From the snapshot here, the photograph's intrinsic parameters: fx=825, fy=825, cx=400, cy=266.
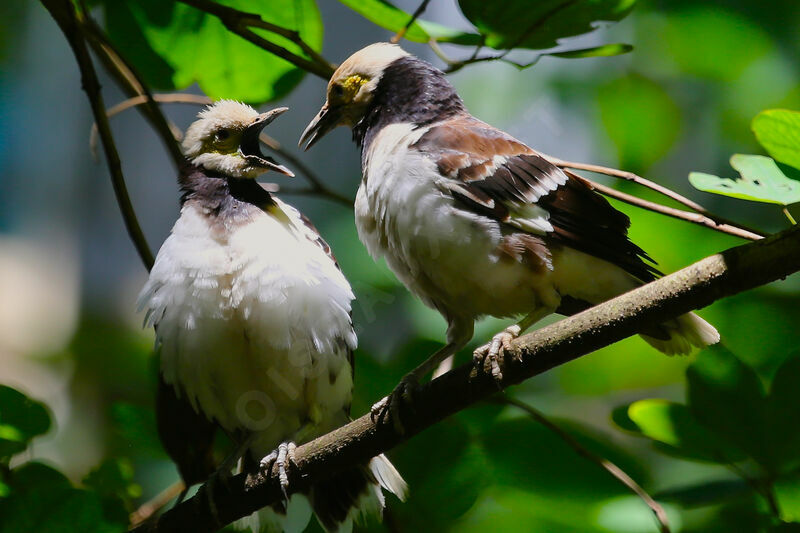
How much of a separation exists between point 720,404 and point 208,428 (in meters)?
1.43

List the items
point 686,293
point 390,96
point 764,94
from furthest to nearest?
1. point 764,94
2. point 390,96
3. point 686,293

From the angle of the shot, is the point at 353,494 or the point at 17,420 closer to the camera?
the point at 17,420

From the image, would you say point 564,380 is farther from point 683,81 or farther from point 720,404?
point 683,81

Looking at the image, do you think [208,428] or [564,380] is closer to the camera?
[208,428]

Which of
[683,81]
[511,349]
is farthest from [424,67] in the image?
[683,81]

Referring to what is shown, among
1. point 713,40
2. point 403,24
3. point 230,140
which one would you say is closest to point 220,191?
point 230,140

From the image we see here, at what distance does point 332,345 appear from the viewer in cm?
227

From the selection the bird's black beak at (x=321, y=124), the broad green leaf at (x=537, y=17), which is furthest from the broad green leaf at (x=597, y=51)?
the bird's black beak at (x=321, y=124)

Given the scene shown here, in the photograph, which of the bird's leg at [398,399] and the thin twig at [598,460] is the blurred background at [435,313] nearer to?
the thin twig at [598,460]

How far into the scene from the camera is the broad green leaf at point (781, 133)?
5.65 feet

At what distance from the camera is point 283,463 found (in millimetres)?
2059

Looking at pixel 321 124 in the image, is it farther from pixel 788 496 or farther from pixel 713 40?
pixel 713 40

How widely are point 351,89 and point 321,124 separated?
13cm

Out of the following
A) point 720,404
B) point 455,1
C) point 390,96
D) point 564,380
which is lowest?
point 564,380
